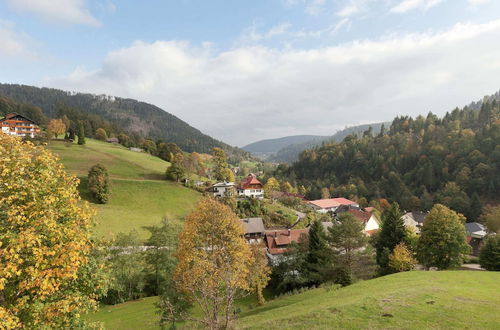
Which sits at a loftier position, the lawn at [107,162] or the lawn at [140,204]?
the lawn at [107,162]

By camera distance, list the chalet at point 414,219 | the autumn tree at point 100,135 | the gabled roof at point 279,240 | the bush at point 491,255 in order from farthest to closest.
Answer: the autumn tree at point 100,135 → the chalet at point 414,219 → the gabled roof at point 279,240 → the bush at point 491,255

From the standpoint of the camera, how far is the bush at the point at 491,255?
37.8m

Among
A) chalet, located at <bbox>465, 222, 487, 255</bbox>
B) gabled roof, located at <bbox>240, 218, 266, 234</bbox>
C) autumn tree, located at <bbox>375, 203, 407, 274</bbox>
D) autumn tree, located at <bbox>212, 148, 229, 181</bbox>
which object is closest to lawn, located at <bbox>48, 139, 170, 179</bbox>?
autumn tree, located at <bbox>212, 148, 229, 181</bbox>

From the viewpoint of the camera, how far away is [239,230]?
20422 millimetres

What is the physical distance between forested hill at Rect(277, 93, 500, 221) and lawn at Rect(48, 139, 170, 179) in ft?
290

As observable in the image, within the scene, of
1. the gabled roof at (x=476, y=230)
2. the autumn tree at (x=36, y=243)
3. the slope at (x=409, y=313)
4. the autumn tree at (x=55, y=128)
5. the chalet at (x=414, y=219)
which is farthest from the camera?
the autumn tree at (x=55, y=128)

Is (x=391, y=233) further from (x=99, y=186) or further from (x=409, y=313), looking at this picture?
(x=99, y=186)

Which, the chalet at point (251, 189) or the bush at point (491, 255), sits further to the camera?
the chalet at point (251, 189)

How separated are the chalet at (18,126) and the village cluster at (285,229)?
84.6 m

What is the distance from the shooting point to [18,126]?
4166 inches

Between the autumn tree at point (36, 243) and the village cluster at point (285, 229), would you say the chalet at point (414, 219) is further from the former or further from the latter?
the autumn tree at point (36, 243)

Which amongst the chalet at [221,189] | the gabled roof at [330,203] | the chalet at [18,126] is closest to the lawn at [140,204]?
the chalet at [221,189]

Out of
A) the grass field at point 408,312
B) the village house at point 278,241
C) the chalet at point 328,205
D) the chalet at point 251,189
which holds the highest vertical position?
the grass field at point 408,312

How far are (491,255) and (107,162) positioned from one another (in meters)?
95.7
